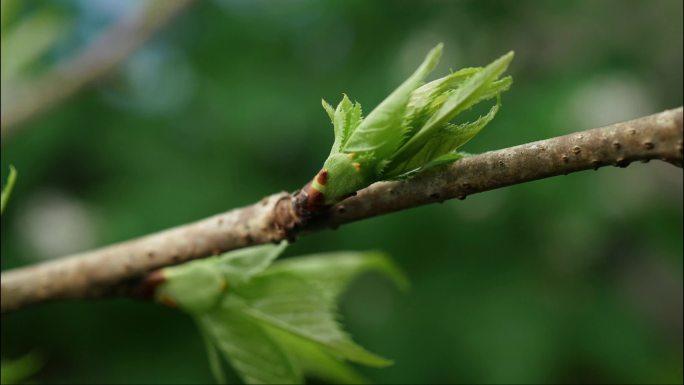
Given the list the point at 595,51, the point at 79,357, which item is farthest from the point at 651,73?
the point at 79,357

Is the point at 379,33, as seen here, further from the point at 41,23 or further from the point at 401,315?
the point at 41,23

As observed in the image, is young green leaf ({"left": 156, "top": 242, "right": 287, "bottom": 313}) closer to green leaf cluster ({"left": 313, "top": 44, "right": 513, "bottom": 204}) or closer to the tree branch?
the tree branch

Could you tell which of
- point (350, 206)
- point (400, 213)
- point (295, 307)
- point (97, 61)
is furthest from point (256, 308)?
point (400, 213)

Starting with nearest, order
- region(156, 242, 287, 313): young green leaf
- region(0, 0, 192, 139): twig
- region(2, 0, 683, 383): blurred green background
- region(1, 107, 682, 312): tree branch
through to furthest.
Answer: region(1, 107, 682, 312): tree branch < region(156, 242, 287, 313): young green leaf < region(0, 0, 192, 139): twig < region(2, 0, 683, 383): blurred green background

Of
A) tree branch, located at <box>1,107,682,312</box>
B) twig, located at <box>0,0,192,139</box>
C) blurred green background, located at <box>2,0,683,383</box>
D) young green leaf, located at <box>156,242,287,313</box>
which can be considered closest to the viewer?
tree branch, located at <box>1,107,682,312</box>

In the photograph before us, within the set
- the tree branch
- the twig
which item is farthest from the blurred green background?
the tree branch

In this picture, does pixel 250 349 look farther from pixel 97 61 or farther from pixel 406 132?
pixel 97 61

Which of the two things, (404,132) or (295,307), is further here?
(295,307)

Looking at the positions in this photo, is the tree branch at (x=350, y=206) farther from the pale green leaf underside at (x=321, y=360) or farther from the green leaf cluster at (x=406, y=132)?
the pale green leaf underside at (x=321, y=360)
